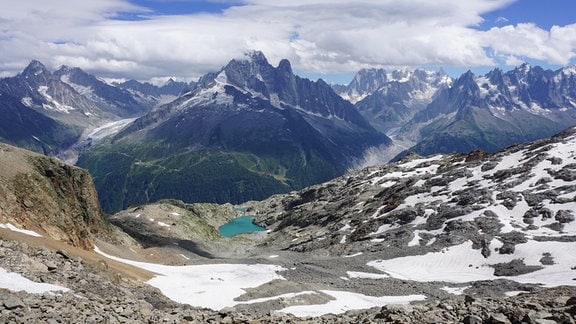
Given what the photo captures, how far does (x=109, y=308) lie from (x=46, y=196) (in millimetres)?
51983

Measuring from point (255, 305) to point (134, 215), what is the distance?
15510 cm

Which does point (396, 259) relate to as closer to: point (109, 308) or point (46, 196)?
point (46, 196)

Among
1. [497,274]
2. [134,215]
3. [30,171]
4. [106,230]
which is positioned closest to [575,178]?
[497,274]

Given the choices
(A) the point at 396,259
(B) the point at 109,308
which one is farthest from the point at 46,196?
(A) the point at 396,259

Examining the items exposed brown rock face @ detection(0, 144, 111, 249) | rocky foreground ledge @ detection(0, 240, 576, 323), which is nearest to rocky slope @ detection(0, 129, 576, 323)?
rocky foreground ledge @ detection(0, 240, 576, 323)

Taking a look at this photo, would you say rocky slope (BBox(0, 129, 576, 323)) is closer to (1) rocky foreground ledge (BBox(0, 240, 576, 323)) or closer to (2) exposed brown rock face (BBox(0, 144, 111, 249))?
(1) rocky foreground ledge (BBox(0, 240, 576, 323))

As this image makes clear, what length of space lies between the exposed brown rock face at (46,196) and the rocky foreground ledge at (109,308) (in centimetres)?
2348

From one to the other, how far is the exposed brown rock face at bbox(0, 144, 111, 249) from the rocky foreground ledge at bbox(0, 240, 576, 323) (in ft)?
77.0

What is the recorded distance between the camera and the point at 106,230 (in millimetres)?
100125

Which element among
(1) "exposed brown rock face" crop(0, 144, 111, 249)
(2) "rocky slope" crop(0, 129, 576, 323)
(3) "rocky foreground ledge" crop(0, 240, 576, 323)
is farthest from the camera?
(1) "exposed brown rock face" crop(0, 144, 111, 249)

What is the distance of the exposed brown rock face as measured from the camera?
204 ft

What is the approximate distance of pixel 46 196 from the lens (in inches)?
2872

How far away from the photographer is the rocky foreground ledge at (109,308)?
24.9m

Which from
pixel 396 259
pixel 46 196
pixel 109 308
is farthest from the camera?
pixel 396 259
